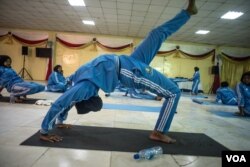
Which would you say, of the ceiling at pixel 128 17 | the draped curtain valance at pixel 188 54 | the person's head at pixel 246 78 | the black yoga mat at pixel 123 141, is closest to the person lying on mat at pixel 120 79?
the black yoga mat at pixel 123 141

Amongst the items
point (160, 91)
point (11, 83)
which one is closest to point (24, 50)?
point (11, 83)

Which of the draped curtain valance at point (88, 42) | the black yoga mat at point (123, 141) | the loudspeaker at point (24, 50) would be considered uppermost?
the draped curtain valance at point (88, 42)

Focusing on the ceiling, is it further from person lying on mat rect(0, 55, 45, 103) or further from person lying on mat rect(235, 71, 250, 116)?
person lying on mat rect(0, 55, 45, 103)

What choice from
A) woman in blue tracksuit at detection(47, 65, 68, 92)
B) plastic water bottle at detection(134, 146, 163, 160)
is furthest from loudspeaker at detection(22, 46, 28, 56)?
plastic water bottle at detection(134, 146, 163, 160)

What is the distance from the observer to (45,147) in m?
2.06

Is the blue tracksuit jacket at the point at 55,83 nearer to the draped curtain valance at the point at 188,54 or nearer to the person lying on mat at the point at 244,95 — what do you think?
the person lying on mat at the point at 244,95

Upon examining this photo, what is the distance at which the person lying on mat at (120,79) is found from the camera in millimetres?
2172

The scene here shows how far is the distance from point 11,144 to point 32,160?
18.0 inches

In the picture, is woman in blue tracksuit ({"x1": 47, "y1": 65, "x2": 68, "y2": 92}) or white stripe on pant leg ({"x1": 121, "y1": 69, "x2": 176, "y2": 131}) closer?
white stripe on pant leg ({"x1": 121, "y1": 69, "x2": 176, "y2": 131})

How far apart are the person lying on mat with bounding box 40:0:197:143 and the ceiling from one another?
5.14 metres

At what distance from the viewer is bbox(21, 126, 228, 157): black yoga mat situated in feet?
7.18

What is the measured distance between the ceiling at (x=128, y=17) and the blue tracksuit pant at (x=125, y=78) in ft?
16.9

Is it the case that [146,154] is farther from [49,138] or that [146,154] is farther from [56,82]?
[56,82]

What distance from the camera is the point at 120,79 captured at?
2.37m
